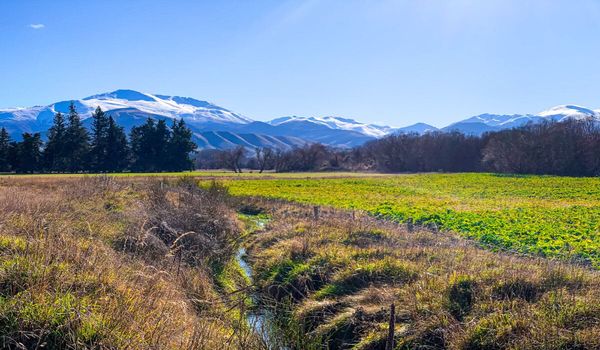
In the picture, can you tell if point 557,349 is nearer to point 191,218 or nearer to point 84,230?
point 84,230

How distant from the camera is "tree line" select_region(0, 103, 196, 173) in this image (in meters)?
69.9

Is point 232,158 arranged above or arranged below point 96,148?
below

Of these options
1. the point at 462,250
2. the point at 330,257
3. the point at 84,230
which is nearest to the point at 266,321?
the point at 330,257

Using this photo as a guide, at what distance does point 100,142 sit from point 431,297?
7929cm

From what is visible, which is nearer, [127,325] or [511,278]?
[127,325]

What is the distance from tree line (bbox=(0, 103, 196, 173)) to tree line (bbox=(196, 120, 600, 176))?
71.8 feet

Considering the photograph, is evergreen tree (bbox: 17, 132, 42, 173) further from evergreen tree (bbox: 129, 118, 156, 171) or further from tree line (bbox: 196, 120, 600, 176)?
tree line (bbox: 196, 120, 600, 176)

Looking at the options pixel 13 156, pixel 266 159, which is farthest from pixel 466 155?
pixel 13 156

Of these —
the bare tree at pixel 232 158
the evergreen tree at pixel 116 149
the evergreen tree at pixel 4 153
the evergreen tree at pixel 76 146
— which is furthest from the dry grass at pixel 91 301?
the bare tree at pixel 232 158

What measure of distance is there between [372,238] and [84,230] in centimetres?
917

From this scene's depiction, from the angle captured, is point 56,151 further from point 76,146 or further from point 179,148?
point 179,148

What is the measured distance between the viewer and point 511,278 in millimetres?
8867

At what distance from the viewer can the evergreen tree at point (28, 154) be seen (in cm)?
6906

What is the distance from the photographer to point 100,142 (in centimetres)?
7725
